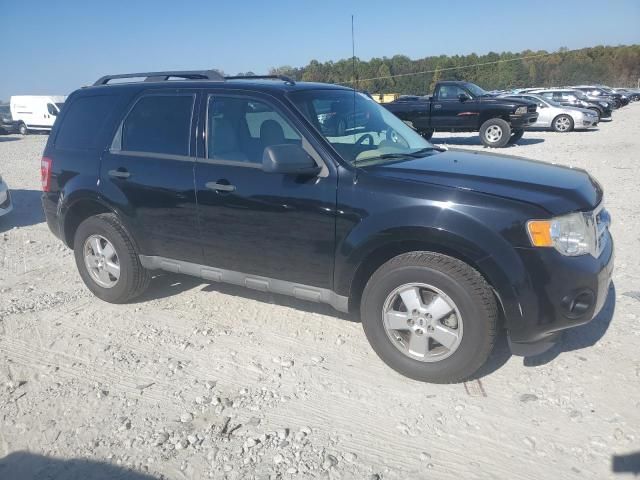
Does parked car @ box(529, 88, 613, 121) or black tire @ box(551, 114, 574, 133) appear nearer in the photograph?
black tire @ box(551, 114, 574, 133)

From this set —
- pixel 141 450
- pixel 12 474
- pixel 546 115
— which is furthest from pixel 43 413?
pixel 546 115

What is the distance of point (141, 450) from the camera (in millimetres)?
2787

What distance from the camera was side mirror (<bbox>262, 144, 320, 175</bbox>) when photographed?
3342 millimetres

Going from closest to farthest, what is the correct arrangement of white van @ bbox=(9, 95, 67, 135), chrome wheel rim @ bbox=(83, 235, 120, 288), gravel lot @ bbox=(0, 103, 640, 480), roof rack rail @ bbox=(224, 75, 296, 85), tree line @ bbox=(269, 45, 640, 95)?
gravel lot @ bbox=(0, 103, 640, 480) → roof rack rail @ bbox=(224, 75, 296, 85) → chrome wheel rim @ bbox=(83, 235, 120, 288) → white van @ bbox=(9, 95, 67, 135) → tree line @ bbox=(269, 45, 640, 95)

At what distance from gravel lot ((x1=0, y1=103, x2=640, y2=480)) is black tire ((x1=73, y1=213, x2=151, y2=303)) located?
0.14 m

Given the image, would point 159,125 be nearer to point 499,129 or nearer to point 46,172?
point 46,172

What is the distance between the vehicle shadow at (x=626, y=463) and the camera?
2537 millimetres

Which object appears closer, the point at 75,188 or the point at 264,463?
the point at 264,463

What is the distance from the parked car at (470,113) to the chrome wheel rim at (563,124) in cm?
504

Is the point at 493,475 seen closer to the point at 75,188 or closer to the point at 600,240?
the point at 600,240

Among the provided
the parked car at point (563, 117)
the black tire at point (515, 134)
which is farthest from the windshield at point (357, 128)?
the parked car at point (563, 117)

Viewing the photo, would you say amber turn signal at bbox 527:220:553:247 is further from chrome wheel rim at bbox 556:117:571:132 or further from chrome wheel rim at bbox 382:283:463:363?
chrome wheel rim at bbox 556:117:571:132

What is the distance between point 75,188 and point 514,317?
12.3 ft

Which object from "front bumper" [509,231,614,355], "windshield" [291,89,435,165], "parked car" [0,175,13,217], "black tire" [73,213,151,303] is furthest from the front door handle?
"parked car" [0,175,13,217]
